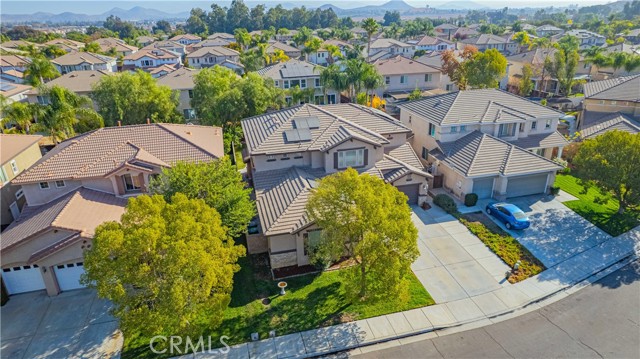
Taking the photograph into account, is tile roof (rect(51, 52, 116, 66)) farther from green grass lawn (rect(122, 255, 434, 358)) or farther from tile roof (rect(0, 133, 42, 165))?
green grass lawn (rect(122, 255, 434, 358))

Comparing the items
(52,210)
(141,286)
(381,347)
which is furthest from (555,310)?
(52,210)

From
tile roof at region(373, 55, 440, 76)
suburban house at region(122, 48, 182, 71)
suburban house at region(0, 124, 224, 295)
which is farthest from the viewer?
suburban house at region(122, 48, 182, 71)

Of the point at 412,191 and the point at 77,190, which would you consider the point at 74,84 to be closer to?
the point at 77,190

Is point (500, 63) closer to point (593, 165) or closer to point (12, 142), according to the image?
point (593, 165)

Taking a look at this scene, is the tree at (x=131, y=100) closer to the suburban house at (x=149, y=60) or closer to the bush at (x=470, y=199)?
the bush at (x=470, y=199)

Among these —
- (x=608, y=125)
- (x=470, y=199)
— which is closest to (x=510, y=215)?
(x=470, y=199)

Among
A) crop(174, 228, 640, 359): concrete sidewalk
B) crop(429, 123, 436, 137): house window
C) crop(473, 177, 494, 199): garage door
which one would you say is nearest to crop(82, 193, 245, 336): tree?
crop(174, 228, 640, 359): concrete sidewalk
